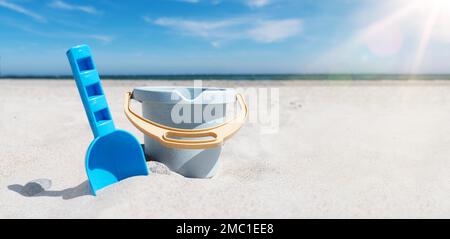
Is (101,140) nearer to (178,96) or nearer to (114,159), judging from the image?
(114,159)

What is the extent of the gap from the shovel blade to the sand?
8 centimetres

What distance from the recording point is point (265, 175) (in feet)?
7.06

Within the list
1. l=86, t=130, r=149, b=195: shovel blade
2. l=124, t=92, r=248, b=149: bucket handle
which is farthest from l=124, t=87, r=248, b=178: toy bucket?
l=86, t=130, r=149, b=195: shovel blade

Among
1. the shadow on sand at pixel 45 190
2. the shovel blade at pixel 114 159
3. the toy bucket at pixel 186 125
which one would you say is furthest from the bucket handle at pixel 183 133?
the shadow on sand at pixel 45 190

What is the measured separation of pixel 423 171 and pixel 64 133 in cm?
296

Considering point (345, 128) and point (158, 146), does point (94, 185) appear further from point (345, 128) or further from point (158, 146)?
point (345, 128)

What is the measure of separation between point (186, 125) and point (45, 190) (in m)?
0.85

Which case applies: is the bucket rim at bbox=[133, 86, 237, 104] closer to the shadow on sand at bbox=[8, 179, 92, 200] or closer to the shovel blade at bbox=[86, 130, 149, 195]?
the shovel blade at bbox=[86, 130, 149, 195]

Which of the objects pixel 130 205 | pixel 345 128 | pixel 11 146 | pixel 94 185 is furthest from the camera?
pixel 345 128

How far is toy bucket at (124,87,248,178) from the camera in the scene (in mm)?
1834

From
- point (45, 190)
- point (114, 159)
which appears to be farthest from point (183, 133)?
point (45, 190)

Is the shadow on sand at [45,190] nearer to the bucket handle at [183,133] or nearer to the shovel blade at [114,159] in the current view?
the shovel blade at [114,159]
